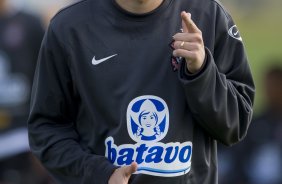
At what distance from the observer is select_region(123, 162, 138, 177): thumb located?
3580mm

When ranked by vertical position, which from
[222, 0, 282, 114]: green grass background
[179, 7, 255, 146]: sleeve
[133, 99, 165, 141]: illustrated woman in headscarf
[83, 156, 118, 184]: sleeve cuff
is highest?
[179, 7, 255, 146]: sleeve

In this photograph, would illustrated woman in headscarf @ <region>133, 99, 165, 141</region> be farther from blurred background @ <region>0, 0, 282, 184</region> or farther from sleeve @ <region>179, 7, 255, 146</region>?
blurred background @ <region>0, 0, 282, 184</region>

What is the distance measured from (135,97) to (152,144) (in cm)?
18

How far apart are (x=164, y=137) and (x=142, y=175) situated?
0.16m

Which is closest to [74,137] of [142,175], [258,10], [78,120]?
[78,120]

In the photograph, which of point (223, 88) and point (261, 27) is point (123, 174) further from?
point (261, 27)

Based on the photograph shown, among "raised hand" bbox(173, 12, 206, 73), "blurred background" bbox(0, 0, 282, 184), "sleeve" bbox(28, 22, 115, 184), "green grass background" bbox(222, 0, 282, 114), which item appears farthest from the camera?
"green grass background" bbox(222, 0, 282, 114)

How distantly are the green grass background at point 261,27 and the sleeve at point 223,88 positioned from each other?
25.4 feet

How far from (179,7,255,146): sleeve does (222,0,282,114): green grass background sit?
775 cm

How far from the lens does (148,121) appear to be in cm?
375

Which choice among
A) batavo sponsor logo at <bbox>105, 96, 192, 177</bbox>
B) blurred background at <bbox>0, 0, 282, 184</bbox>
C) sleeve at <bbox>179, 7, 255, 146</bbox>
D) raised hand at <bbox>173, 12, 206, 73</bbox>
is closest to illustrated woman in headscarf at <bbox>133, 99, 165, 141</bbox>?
batavo sponsor logo at <bbox>105, 96, 192, 177</bbox>

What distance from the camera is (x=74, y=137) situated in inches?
155

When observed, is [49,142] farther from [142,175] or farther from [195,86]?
[195,86]

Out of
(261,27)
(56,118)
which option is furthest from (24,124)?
(56,118)
